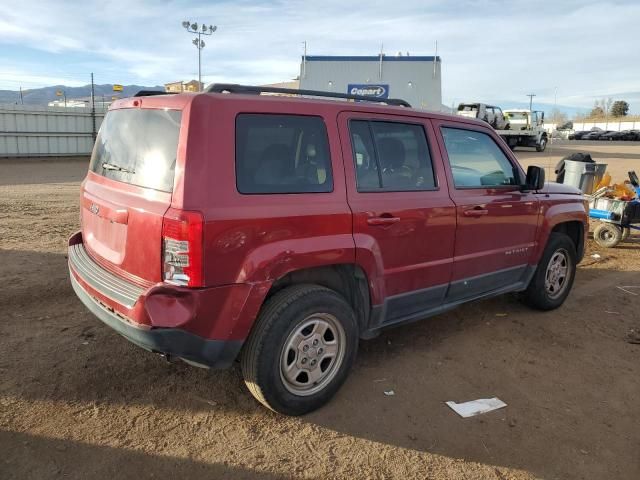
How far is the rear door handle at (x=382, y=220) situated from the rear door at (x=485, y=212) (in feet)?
2.28

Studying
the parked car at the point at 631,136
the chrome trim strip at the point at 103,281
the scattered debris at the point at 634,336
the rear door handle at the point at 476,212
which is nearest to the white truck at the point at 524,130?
the scattered debris at the point at 634,336

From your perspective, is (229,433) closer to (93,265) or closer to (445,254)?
(93,265)

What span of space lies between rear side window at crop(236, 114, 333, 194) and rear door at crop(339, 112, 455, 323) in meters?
0.19

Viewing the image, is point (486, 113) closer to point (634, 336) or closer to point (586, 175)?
point (586, 175)

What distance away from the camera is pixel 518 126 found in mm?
33844

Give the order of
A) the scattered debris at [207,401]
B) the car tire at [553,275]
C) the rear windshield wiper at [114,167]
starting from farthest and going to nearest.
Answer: the car tire at [553,275], the scattered debris at [207,401], the rear windshield wiper at [114,167]

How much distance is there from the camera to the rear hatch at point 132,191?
2742 millimetres

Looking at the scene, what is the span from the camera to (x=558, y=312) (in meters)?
5.16

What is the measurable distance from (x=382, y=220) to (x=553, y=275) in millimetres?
2674

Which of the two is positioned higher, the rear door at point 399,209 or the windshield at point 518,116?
the windshield at point 518,116

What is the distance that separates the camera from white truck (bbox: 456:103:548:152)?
32875 mm

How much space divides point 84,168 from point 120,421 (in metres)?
18.6

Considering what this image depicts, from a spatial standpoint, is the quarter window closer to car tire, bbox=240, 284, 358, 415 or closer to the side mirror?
the side mirror

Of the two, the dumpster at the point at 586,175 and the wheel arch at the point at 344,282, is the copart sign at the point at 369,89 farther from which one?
the wheel arch at the point at 344,282
